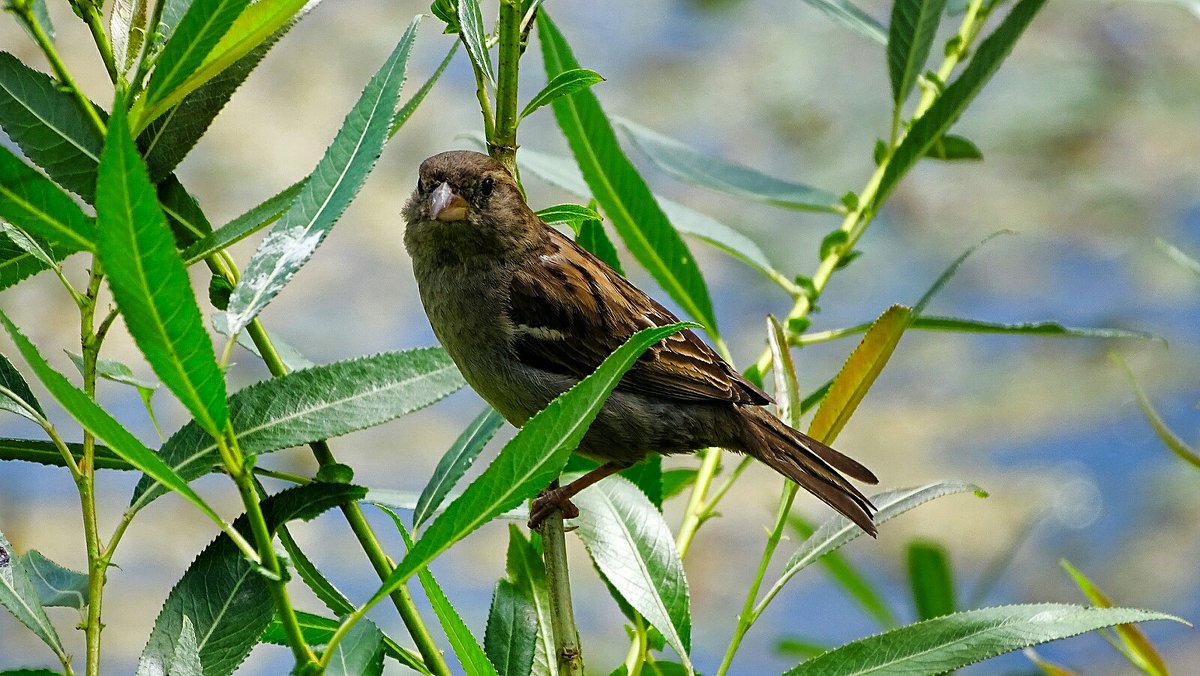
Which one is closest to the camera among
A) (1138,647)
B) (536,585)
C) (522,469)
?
(522,469)

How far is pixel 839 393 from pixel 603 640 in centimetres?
427

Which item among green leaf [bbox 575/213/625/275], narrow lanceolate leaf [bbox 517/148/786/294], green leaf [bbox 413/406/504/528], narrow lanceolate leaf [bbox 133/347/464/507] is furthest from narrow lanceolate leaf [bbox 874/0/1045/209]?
narrow lanceolate leaf [bbox 133/347/464/507]

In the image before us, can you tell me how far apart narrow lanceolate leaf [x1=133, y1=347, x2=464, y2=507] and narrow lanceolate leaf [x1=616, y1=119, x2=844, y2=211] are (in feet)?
2.86

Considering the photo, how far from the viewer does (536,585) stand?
136 centimetres

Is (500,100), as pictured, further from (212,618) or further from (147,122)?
(212,618)

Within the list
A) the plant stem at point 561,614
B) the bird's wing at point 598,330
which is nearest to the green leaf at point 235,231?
the plant stem at point 561,614

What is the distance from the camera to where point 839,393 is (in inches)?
53.0

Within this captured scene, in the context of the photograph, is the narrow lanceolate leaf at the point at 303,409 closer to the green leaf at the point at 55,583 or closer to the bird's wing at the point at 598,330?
the green leaf at the point at 55,583

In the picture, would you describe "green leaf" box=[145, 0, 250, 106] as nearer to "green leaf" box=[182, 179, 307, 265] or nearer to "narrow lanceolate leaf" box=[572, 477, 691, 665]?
"green leaf" box=[182, 179, 307, 265]

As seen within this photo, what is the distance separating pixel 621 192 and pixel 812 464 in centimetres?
49

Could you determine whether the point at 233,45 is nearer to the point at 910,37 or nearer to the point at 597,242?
the point at 597,242

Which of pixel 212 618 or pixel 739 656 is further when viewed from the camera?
pixel 739 656

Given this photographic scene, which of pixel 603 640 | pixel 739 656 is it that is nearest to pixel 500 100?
pixel 603 640

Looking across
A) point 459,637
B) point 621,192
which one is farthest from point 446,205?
point 459,637
